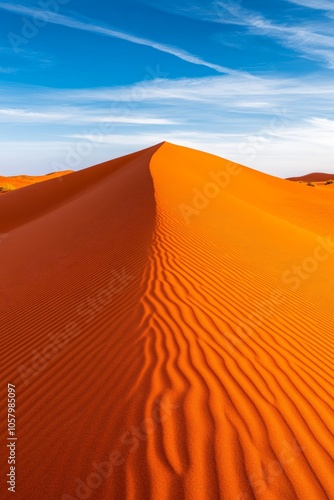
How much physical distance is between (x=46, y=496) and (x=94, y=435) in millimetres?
545

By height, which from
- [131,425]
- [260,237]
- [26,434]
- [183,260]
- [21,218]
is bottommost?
[131,425]

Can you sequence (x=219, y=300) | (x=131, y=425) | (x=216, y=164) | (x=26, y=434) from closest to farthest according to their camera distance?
(x=131, y=425) < (x=26, y=434) < (x=219, y=300) < (x=216, y=164)

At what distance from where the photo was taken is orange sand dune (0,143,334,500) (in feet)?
9.36

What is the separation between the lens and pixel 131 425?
321 cm

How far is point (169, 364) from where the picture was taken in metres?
4.09

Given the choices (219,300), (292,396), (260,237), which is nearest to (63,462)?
(292,396)

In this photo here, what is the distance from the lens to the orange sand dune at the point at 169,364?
2854 mm

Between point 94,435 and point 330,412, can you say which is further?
point 330,412

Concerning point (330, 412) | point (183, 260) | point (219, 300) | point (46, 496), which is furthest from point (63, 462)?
point (183, 260)

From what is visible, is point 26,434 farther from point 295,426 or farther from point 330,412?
point 330,412

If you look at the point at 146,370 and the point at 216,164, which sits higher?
the point at 216,164

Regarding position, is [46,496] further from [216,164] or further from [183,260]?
[216,164]

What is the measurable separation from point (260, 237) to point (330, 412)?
8071 mm

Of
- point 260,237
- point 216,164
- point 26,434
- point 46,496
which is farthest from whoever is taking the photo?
point 216,164
